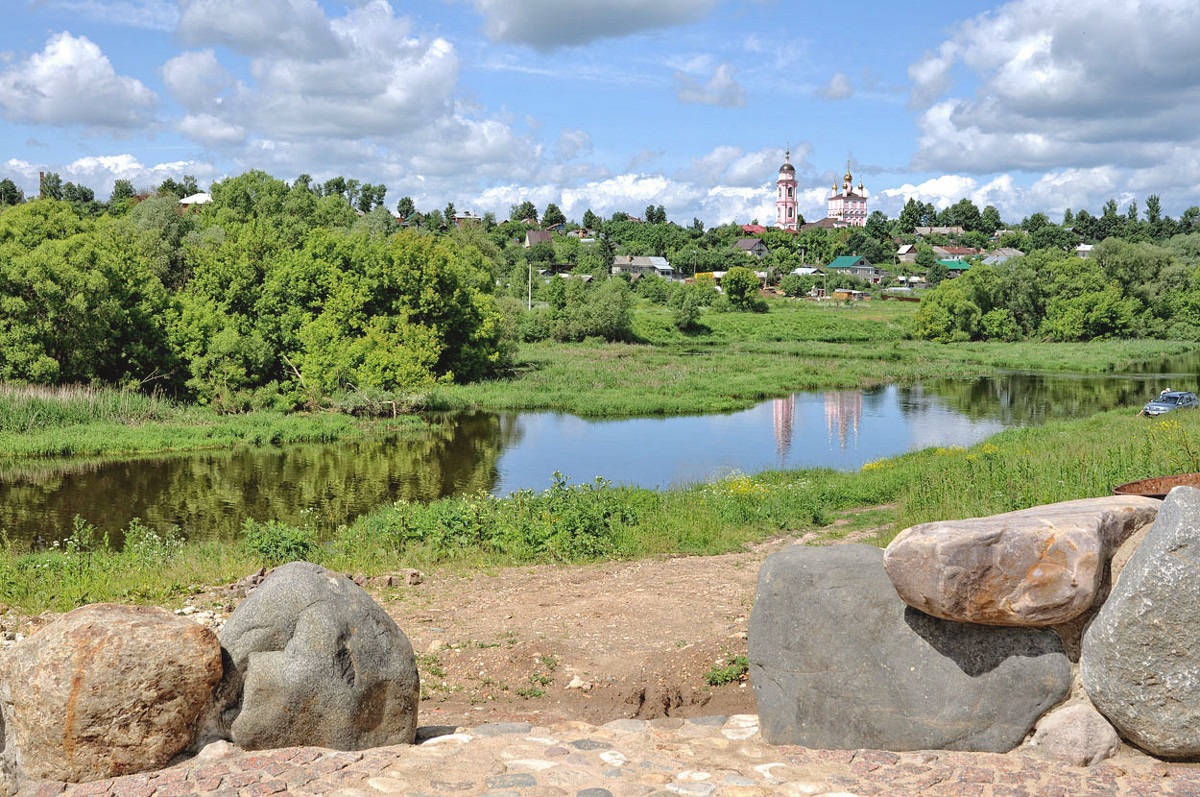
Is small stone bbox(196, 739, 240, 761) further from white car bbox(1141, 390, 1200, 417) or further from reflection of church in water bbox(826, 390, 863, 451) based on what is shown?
white car bbox(1141, 390, 1200, 417)

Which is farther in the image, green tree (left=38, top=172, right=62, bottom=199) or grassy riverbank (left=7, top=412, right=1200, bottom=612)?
green tree (left=38, top=172, right=62, bottom=199)

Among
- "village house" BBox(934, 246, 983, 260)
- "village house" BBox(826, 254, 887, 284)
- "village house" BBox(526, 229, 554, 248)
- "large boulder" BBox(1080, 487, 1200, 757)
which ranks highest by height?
"village house" BBox(526, 229, 554, 248)

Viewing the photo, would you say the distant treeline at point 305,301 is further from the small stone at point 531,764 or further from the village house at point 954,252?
the village house at point 954,252

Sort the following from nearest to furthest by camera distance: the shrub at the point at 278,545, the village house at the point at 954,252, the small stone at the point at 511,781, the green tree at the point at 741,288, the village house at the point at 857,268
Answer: the small stone at the point at 511,781, the shrub at the point at 278,545, the green tree at the point at 741,288, the village house at the point at 857,268, the village house at the point at 954,252

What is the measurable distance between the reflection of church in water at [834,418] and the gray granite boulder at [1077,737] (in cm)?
2267

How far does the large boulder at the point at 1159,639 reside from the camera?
5.12m

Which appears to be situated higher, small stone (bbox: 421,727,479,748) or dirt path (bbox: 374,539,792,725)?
small stone (bbox: 421,727,479,748)

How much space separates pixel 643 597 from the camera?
35.9ft

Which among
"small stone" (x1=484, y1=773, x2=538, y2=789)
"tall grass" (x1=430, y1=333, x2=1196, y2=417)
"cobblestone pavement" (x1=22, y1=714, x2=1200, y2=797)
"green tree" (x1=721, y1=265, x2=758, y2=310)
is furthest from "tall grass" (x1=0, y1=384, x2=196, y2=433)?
"green tree" (x1=721, y1=265, x2=758, y2=310)

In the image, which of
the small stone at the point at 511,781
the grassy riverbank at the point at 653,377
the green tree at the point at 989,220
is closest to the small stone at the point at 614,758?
the small stone at the point at 511,781

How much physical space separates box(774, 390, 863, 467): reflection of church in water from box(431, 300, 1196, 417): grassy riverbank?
2.22 m

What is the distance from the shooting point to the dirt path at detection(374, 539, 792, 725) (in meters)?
8.10

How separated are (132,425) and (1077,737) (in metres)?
35.0

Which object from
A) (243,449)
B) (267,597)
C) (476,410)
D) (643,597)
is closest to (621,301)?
(476,410)
